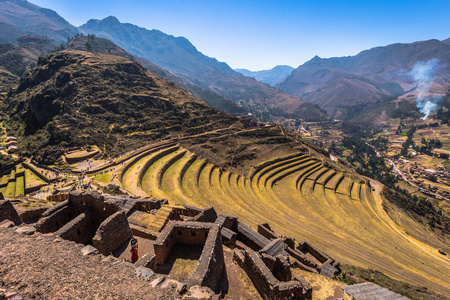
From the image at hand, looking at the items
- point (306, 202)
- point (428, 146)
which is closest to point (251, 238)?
point (306, 202)

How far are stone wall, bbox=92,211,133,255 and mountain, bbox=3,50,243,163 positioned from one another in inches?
1827

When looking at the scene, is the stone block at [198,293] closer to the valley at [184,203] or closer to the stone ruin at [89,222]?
the valley at [184,203]

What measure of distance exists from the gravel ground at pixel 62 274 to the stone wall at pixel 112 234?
3.22m

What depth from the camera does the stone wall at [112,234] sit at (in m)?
11.3

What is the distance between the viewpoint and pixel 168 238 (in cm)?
1136

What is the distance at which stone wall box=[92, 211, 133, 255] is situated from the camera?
11277 mm

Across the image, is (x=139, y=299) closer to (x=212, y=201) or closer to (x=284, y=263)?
(x=284, y=263)

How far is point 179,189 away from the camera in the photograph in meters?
39.7

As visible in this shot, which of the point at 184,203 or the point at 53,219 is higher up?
the point at 53,219

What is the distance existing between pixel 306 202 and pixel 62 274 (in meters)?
44.3

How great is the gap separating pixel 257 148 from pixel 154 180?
33961mm

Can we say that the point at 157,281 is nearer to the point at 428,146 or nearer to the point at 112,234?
the point at 112,234

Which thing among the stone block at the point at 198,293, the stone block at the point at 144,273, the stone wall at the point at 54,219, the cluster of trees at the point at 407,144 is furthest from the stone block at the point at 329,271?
the cluster of trees at the point at 407,144

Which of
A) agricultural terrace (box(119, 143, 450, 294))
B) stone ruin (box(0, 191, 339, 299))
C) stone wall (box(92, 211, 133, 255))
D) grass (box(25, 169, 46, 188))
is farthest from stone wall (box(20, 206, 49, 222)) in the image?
grass (box(25, 169, 46, 188))
